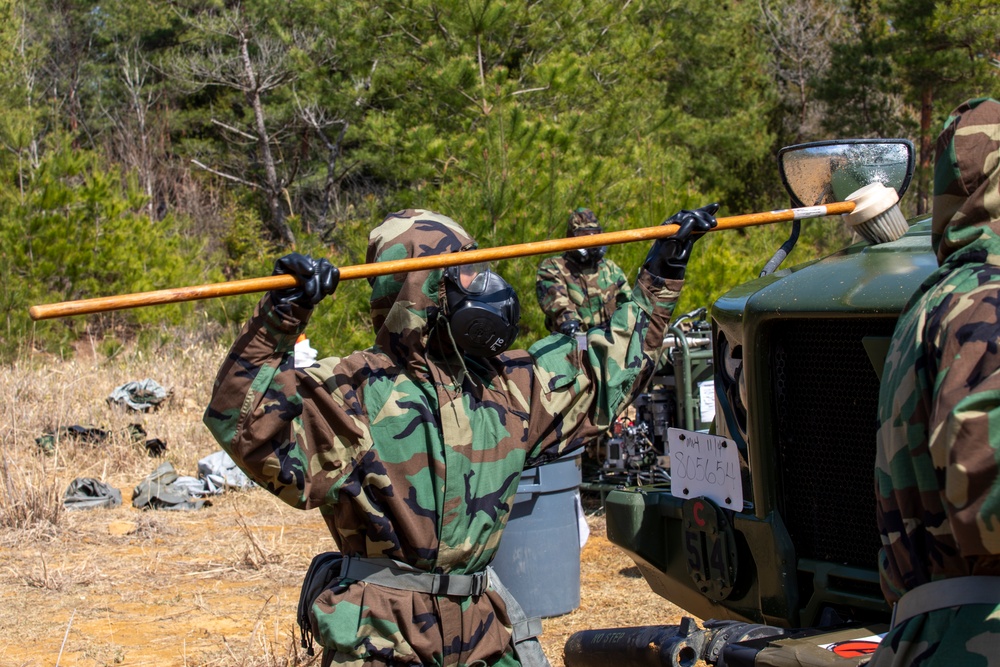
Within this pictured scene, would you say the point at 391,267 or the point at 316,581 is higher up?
the point at 391,267

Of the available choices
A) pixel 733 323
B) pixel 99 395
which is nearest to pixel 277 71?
pixel 99 395

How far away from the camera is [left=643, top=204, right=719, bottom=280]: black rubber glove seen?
3.08m

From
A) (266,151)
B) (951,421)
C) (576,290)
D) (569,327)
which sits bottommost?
(569,327)

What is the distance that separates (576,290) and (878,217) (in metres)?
5.17

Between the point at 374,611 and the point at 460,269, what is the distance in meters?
0.90

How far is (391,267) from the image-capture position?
278 cm

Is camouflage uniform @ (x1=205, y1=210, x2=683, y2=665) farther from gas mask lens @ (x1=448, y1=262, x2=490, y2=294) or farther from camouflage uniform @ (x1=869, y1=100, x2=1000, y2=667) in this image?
camouflage uniform @ (x1=869, y1=100, x2=1000, y2=667)

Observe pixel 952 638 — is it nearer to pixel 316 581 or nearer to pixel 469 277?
pixel 469 277

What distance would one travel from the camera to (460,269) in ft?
10.0

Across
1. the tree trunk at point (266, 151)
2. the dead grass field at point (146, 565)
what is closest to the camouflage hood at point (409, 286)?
the dead grass field at point (146, 565)

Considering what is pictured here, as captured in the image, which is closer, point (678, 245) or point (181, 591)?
point (678, 245)

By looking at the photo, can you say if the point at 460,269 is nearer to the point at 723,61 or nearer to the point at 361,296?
the point at 361,296

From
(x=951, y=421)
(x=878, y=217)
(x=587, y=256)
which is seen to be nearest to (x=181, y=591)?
(x=587, y=256)

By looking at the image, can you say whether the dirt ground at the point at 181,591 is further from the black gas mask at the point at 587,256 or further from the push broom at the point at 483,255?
the push broom at the point at 483,255
